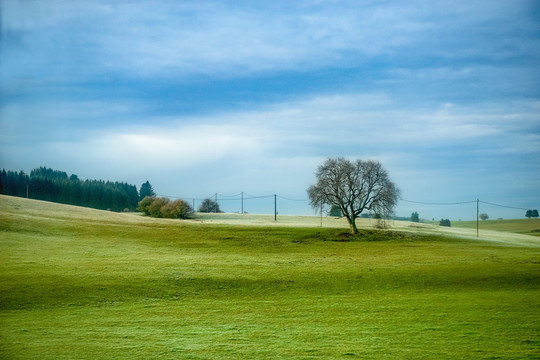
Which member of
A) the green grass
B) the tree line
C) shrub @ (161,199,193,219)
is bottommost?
the green grass

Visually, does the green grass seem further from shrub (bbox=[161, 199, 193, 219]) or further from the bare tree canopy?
shrub (bbox=[161, 199, 193, 219])

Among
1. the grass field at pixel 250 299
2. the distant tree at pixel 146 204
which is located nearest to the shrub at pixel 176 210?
the distant tree at pixel 146 204

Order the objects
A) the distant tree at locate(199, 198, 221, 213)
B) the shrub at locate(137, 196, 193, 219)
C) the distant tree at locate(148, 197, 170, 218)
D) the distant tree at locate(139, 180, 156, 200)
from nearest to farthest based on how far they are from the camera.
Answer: the shrub at locate(137, 196, 193, 219) → the distant tree at locate(148, 197, 170, 218) → the distant tree at locate(199, 198, 221, 213) → the distant tree at locate(139, 180, 156, 200)

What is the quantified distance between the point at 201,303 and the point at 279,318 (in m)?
6.10

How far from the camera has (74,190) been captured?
12388 cm

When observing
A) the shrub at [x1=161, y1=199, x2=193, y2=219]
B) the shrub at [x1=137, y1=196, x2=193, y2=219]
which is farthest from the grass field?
the shrub at [x1=137, y1=196, x2=193, y2=219]

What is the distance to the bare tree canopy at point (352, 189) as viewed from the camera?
66.7 metres

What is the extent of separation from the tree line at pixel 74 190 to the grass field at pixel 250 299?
59.3 meters

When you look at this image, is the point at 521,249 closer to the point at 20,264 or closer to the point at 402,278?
the point at 402,278

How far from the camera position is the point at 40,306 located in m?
21.9

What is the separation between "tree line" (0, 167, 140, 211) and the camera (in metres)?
105

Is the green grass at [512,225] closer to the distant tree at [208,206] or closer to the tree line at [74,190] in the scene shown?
the distant tree at [208,206]

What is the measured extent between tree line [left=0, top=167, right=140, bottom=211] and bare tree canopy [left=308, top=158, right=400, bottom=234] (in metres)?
62.5

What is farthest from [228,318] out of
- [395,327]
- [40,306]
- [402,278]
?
[402,278]
